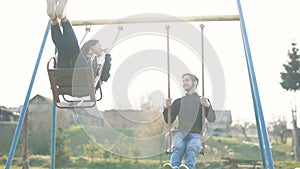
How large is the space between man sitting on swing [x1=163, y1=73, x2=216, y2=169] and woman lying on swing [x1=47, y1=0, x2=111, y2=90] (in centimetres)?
101

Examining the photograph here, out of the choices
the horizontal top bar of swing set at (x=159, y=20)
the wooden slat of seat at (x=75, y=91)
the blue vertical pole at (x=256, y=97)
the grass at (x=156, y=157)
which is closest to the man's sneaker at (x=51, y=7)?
the wooden slat of seat at (x=75, y=91)

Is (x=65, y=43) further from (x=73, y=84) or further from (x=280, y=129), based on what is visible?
(x=280, y=129)

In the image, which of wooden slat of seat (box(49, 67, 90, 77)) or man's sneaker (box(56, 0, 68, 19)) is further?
wooden slat of seat (box(49, 67, 90, 77))

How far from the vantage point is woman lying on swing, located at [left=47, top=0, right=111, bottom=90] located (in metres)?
3.85

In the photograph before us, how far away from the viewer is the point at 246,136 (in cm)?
1502

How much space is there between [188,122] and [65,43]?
5.12ft

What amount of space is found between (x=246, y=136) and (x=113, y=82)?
10302mm

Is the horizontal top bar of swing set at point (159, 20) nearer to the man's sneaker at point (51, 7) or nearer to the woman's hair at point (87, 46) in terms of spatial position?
the woman's hair at point (87, 46)

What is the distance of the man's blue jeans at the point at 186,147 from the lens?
4558 millimetres

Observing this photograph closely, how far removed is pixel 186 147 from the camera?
15.3ft

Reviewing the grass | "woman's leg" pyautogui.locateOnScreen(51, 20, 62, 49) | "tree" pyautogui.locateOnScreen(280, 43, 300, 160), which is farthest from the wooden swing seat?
"tree" pyautogui.locateOnScreen(280, 43, 300, 160)

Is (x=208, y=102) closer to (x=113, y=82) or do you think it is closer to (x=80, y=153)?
(x=113, y=82)

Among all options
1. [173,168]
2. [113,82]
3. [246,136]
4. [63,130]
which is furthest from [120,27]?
[246,136]

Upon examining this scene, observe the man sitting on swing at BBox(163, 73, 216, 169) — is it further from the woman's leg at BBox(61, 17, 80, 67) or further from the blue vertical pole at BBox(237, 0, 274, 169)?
the woman's leg at BBox(61, 17, 80, 67)
